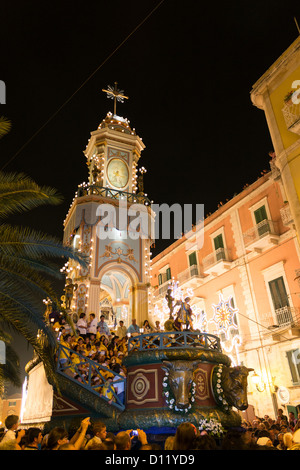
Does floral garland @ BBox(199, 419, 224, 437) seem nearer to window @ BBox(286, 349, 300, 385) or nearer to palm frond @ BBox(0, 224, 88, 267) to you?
palm frond @ BBox(0, 224, 88, 267)

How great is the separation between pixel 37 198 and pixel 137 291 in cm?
873

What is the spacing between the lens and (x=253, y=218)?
20.6 metres

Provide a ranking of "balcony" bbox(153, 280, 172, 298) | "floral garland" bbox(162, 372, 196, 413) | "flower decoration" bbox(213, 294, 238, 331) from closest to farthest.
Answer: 1. "floral garland" bbox(162, 372, 196, 413)
2. "flower decoration" bbox(213, 294, 238, 331)
3. "balcony" bbox(153, 280, 172, 298)

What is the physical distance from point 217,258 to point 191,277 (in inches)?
100.0

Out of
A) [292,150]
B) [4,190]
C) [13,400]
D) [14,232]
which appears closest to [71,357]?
[14,232]

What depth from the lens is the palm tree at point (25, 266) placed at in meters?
6.36

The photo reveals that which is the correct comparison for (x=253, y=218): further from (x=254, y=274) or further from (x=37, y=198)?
(x=37, y=198)

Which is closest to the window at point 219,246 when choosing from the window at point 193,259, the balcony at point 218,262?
the balcony at point 218,262

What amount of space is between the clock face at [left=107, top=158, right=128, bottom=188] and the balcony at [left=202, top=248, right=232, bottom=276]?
26.4ft

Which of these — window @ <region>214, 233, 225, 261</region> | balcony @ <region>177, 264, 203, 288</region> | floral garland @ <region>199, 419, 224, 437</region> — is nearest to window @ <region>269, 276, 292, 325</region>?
window @ <region>214, 233, 225, 261</region>

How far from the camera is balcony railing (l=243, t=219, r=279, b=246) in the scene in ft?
61.7

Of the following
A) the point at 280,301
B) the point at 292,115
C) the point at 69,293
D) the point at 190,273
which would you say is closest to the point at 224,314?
the point at 280,301

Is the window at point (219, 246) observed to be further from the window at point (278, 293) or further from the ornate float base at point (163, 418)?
the ornate float base at point (163, 418)

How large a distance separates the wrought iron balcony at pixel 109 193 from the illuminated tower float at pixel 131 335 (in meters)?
0.05
